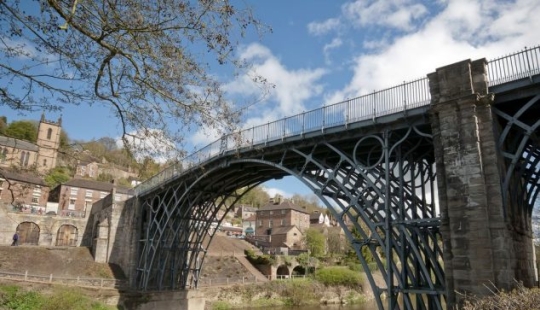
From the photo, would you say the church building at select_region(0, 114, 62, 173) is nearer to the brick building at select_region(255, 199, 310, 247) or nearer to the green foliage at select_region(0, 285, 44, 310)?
the green foliage at select_region(0, 285, 44, 310)

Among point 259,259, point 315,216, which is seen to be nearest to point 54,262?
point 259,259

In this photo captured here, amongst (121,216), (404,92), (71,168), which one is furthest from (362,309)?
(71,168)

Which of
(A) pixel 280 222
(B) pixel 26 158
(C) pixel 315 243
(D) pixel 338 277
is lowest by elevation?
(D) pixel 338 277

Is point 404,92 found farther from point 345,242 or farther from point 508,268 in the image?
point 345,242

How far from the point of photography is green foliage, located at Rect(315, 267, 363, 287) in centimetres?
3828

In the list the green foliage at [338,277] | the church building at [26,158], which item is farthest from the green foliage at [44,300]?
the green foliage at [338,277]

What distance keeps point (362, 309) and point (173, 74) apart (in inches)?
1308

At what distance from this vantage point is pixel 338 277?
126 feet

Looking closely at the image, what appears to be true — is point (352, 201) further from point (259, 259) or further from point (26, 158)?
→ point (259, 259)

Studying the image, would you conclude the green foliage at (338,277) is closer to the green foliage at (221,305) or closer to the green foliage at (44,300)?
the green foliage at (221,305)

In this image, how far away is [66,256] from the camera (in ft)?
96.6

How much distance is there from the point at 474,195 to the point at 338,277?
104ft

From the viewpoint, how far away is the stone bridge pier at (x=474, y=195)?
833 centimetres

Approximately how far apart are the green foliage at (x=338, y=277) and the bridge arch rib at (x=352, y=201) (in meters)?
16.0
